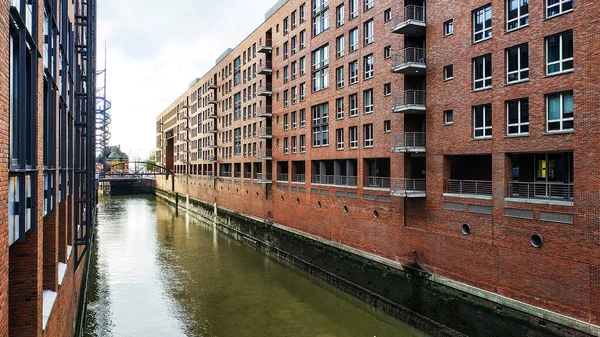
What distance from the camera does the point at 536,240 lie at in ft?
43.3

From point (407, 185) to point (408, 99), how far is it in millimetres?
3826

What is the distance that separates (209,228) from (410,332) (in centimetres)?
2899

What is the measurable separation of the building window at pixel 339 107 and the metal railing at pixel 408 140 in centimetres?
565

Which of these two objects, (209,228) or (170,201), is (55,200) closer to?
(209,228)

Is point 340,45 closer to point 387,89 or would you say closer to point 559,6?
point 387,89

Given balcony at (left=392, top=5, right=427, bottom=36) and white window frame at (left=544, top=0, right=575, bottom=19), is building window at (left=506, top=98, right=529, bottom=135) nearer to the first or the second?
white window frame at (left=544, top=0, right=575, bottom=19)

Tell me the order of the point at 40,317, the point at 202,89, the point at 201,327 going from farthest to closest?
1. the point at 202,89
2. the point at 201,327
3. the point at 40,317

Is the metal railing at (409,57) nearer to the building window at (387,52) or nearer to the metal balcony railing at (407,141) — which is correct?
the building window at (387,52)

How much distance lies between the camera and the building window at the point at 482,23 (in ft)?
50.5

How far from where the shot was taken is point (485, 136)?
1530 cm

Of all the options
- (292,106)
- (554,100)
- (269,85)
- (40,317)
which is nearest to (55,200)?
(40,317)

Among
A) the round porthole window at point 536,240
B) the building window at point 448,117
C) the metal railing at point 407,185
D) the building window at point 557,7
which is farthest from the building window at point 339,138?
the building window at point 557,7

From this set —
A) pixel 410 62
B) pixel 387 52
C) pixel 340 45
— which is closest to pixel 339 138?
pixel 340 45

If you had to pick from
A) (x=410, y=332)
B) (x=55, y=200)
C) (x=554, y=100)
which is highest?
(x=554, y=100)
